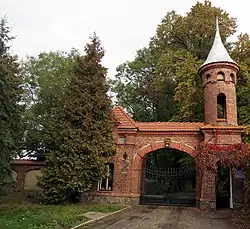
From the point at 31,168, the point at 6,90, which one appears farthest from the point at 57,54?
the point at 6,90

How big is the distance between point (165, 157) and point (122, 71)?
11.9 metres

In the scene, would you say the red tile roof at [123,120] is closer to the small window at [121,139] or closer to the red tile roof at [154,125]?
the red tile roof at [154,125]

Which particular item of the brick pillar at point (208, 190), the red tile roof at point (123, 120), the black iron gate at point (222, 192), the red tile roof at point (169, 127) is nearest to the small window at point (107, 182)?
the red tile roof at point (123, 120)

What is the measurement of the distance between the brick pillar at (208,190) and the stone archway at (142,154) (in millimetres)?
1329

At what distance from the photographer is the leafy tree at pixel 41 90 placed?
2695 centimetres

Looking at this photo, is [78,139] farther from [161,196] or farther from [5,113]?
[161,196]

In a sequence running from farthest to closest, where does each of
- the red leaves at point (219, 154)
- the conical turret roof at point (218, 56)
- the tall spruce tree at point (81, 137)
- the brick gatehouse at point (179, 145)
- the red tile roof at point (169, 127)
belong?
the conical turret roof at point (218, 56) < the red tile roof at point (169, 127) < the brick gatehouse at point (179, 145) < the tall spruce tree at point (81, 137) < the red leaves at point (219, 154)

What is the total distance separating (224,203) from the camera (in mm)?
18594

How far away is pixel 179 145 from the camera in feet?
60.3

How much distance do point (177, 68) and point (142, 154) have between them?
1054 cm

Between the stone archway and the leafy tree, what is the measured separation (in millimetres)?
9050

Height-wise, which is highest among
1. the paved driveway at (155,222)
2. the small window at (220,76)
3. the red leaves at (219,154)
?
the small window at (220,76)

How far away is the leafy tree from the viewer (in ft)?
88.4

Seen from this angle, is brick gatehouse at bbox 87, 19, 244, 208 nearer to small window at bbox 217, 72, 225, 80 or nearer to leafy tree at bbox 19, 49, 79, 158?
small window at bbox 217, 72, 225, 80
